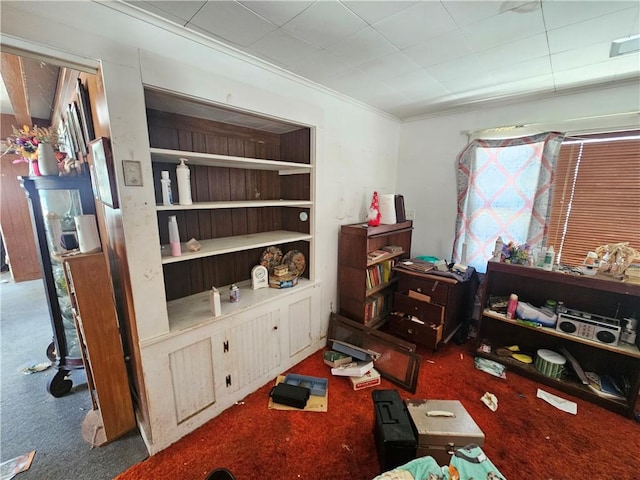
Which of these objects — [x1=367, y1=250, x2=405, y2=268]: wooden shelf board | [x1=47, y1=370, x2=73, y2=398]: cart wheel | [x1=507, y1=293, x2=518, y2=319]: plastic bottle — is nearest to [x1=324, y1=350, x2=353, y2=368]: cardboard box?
[x1=367, y1=250, x2=405, y2=268]: wooden shelf board

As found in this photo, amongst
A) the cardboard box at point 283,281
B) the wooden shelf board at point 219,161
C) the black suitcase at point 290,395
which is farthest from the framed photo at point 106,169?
the black suitcase at point 290,395

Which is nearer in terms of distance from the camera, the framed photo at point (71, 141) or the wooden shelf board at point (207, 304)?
the wooden shelf board at point (207, 304)

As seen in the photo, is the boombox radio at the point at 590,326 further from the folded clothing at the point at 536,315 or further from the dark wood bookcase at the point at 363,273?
the dark wood bookcase at the point at 363,273

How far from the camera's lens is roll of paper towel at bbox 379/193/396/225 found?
101 inches

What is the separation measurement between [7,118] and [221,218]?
450 cm

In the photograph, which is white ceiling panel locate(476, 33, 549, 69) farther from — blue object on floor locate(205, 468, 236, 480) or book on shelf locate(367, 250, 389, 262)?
blue object on floor locate(205, 468, 236, 480)

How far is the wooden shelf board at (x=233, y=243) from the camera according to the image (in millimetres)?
1516

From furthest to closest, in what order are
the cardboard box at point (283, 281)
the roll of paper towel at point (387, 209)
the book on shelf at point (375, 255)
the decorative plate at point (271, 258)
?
the roll of paper towel at point (387, 209) < the book on shelf at point (375, 255) < the decorative plate at point (271, 258) < the cardboard box at point (283, 281)

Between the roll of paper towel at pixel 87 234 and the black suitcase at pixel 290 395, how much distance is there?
4.88 ft

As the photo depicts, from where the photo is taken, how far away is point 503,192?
2.50 metres

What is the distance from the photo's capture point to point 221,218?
2055mm

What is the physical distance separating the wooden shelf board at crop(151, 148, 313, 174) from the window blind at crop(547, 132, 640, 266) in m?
2.20

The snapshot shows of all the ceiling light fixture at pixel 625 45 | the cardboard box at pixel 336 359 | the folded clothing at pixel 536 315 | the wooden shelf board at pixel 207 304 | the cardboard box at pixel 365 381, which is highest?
the ceiling light fixture at pixel 625 45

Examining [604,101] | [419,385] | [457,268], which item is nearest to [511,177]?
[604,101]
